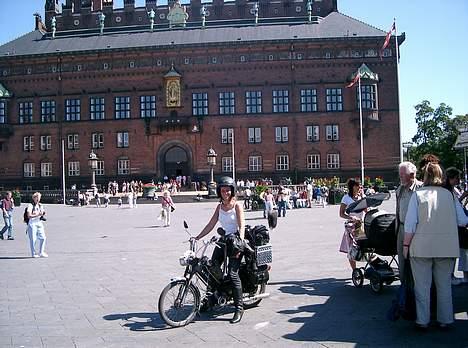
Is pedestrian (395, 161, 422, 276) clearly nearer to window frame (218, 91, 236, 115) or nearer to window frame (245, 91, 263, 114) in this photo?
window frame (245, 91, 263, 114)

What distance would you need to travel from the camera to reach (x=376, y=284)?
8430 mm

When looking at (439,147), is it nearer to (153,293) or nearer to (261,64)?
(261,64)

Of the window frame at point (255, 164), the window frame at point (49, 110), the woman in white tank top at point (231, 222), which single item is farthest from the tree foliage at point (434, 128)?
the woman in white tank top at point (231, 222)

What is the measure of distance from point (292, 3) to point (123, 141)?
1088 inches

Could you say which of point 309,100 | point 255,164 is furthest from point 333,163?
point 255,164

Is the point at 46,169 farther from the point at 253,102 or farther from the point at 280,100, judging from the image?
the point at 280,100

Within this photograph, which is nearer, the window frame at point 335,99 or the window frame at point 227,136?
the window frame at point 335,99

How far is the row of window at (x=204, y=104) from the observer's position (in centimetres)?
5706

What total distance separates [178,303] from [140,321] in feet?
2.31

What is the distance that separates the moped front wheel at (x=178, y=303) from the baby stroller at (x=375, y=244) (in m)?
2.91

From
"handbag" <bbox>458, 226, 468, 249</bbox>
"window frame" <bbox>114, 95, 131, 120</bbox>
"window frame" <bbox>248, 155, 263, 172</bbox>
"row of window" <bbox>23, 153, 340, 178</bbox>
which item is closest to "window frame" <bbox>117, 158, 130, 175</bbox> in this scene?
"row of window" <bbox>23, 153, 340, 178</bbox>

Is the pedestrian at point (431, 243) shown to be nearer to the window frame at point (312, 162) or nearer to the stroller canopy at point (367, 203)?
the stroller canopy at point (367, 203)

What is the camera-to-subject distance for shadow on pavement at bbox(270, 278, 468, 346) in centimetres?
614

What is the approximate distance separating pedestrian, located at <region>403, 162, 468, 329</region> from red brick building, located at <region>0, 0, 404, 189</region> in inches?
1996
